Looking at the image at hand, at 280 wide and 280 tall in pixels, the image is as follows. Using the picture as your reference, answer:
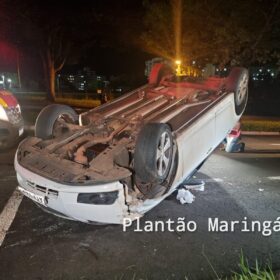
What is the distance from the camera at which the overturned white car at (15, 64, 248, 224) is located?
11.3 ft

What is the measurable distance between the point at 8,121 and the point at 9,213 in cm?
299

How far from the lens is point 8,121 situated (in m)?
6.93

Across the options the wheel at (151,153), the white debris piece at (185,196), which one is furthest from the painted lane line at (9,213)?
the white debris piece at (185,196)

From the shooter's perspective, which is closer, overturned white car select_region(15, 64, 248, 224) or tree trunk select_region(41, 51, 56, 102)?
overturned white car select_region(15, 64, 248, 224)

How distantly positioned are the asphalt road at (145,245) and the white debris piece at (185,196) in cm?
8

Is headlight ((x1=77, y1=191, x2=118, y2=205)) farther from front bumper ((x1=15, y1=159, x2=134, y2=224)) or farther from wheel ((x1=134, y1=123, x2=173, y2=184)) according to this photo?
wheel ((x1=134, y1=123, x2=173, y2=184))

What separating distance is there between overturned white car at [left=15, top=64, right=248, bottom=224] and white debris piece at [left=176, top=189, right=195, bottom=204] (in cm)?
49

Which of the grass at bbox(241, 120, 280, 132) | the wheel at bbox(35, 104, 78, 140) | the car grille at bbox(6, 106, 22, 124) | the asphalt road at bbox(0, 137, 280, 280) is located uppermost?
the wheel at bbox(35, 104, 78, 140)

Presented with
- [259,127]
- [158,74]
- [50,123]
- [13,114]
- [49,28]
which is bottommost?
[259,127]

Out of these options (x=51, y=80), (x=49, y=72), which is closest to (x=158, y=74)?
(x=49, y=72)

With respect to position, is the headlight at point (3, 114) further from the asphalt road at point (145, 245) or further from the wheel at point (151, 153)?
the wheel at point (151, 153)

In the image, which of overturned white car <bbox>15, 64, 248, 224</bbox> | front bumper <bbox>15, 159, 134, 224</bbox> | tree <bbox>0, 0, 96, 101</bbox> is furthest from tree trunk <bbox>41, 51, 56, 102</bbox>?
front bumper <bbox>15, 159, 134, 224</bbox>

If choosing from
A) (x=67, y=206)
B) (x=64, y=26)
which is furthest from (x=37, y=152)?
(x=64, y=26)

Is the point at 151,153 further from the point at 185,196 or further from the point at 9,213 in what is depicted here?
the point at 9,213
